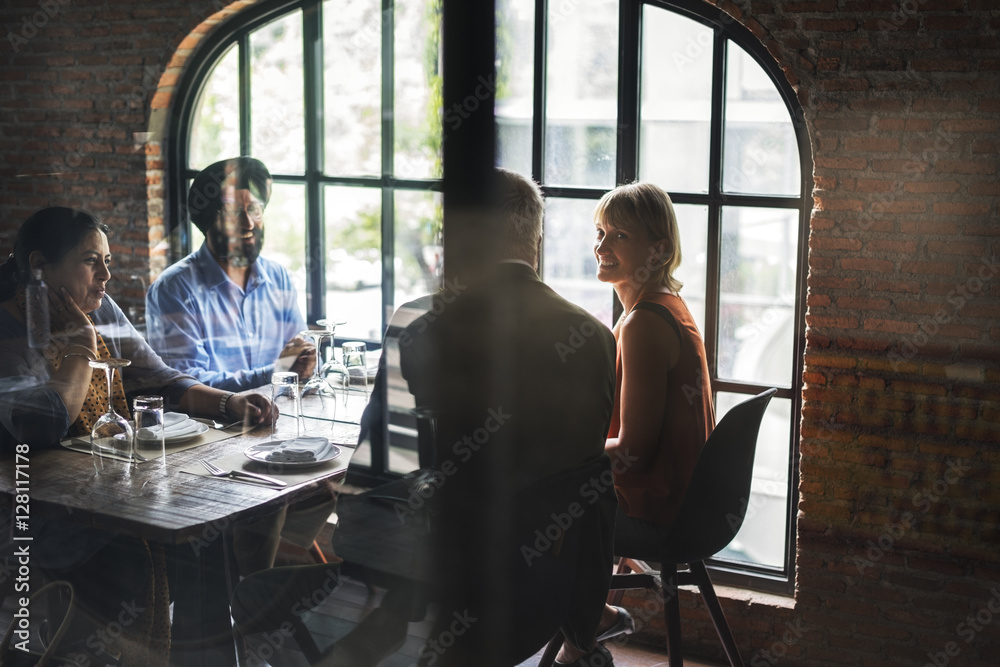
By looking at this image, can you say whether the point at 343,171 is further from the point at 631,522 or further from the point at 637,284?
the point at 631,522

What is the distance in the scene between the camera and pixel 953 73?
6.46ft

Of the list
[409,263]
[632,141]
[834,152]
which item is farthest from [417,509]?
[632,141]

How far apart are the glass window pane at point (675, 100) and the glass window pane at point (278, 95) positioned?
945 millimetres

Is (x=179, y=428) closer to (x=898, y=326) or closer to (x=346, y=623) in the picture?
(x=346, y=623)

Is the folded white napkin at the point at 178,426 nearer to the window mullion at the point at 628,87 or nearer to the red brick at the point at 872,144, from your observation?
the window mullion at the point at 628,87

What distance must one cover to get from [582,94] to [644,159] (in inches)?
10.0

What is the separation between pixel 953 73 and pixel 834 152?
0.97ft

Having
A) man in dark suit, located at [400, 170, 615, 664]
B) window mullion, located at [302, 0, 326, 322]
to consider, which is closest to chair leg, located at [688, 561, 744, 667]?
man in dark suit, located at [400, 170, 615, 664]

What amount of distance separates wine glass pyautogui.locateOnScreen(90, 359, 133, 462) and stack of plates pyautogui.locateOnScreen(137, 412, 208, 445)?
33 cm

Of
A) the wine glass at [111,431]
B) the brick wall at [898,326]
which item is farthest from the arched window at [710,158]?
the wine glass at [111,431]

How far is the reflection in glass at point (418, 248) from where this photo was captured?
2.54 feet

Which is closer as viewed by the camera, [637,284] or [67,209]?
[67,209]

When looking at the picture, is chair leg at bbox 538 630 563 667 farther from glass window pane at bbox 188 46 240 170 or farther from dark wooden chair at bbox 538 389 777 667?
glass window pane at bbox 188 46 240 170

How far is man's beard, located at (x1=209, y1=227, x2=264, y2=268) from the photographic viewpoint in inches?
91.7
